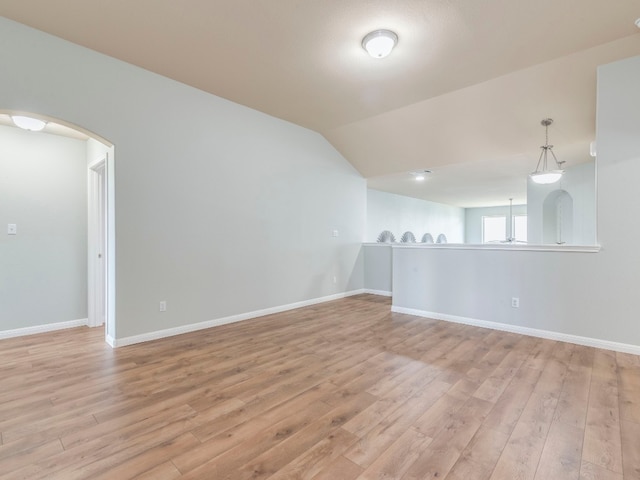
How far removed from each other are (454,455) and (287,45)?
3.42 meters

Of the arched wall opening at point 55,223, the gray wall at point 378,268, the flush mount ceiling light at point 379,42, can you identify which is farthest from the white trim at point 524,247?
the arched wall opening at point 55,223

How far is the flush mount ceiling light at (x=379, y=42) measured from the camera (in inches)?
107

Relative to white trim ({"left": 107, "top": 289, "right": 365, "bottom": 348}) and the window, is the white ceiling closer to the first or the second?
white trim ({"left": 107, "top": 289, "right": 365, "bottom": 348})

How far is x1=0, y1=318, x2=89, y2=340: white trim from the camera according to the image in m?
3.57

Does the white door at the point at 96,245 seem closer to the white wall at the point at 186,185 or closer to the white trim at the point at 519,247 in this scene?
the white wall at the point at 186,185

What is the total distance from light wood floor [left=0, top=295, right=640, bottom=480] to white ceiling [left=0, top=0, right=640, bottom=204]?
2.87 metres

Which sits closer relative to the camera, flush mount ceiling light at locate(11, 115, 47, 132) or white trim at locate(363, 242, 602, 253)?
flush mount ceiling light at locate(11, 115, 47, 132)

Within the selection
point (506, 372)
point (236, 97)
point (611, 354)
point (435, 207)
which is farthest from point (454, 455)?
point (435, 207)

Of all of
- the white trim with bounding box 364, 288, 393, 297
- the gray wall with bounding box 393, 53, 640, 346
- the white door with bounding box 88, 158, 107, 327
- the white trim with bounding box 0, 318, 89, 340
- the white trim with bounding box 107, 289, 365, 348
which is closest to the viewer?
the gray wall with bounding box 393, 53, 640, 346

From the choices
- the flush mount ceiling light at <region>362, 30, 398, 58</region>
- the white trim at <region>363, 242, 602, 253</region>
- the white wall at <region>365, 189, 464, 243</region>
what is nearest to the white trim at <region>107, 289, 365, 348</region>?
the white trim at <region>363, 242, 602, 253</region>

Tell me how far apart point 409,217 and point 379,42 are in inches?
320

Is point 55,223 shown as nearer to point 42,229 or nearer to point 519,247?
point 42,229

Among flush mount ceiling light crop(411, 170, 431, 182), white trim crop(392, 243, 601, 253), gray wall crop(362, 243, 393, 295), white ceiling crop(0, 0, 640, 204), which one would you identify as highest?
white ceiling crop(0, 0, 640, 204)

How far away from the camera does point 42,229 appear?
382cm
